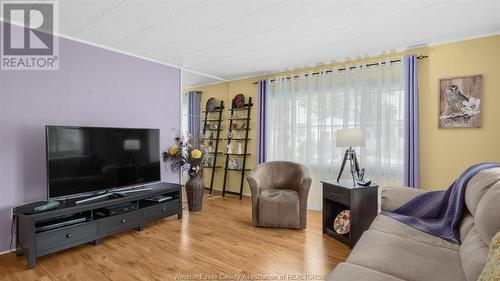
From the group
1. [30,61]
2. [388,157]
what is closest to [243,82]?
[388,157]

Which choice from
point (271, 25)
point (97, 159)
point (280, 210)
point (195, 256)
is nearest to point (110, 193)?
point (97, 159)

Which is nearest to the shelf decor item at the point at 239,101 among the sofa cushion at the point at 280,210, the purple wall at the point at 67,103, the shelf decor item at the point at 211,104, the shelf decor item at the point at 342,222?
the shelf decor item at the point at 211,104

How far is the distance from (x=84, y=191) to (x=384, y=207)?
3.01 m

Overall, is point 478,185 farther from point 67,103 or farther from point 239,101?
point 239,101

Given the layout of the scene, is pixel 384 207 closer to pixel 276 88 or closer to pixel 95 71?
pixel 276 88

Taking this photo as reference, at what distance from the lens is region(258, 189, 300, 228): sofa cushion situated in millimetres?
3201

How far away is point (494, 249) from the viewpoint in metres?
1.06

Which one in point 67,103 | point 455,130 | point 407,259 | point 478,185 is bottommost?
point 407,259

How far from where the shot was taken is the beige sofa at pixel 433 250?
132 centimetres

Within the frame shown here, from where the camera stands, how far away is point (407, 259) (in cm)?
150

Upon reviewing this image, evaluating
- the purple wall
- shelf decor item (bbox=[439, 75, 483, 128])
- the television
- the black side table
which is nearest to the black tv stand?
the television

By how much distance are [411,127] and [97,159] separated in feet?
12.2

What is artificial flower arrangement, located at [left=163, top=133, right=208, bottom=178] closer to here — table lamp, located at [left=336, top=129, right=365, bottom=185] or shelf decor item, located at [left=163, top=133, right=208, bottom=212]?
shelf decor item, located at [left=163, top=133, right=208, bottom=212]

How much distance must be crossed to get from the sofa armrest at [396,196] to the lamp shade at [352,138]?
0.64 meters
